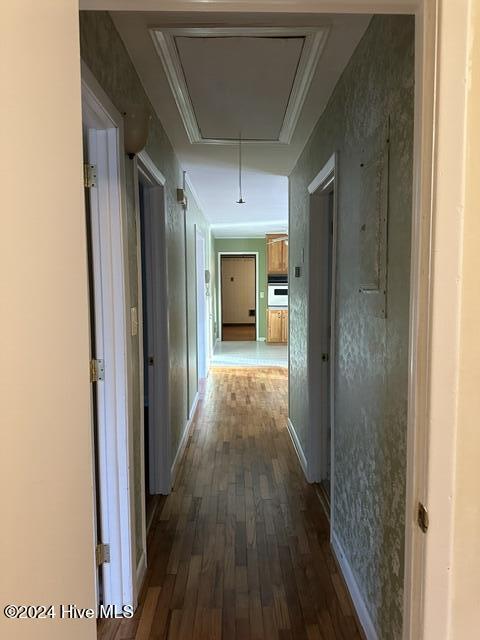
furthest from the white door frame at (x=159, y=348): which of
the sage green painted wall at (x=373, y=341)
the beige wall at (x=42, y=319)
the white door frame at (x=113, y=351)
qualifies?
the beige wall at (x=42, y=319)

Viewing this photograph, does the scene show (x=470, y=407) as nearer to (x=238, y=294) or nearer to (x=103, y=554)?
(x=103, y=554)

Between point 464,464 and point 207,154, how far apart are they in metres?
3.06

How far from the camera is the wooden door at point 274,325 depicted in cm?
918

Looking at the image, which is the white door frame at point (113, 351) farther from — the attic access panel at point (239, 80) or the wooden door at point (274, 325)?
the wooden door at point (274, 325)

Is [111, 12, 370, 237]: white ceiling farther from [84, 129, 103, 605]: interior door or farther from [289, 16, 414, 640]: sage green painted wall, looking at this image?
[84, 129, 103, 605]: interior door

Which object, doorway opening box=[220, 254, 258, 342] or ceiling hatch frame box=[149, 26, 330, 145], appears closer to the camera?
ceiling hatch frame box=[149, 26, 330, 145]

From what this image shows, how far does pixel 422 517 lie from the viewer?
Answer: 2.87 feet

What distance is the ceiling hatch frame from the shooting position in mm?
1692

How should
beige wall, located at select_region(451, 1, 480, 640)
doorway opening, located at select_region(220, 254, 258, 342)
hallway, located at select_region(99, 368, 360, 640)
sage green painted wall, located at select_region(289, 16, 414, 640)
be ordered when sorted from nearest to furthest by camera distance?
beige wall, located at select_region(451, 1, 480, 640)
sage green painted wall, located at select_region(289, 16, 414, 640)
hallway, located at select_region(99, 368, 360, 640)
doorway opening, located at select_region(220, 254, 258, 342)

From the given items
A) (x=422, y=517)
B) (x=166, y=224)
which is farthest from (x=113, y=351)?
(x=166, y=224)

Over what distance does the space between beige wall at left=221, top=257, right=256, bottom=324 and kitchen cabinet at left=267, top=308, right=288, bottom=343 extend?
338cm

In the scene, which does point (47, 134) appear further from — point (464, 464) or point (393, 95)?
point (393, 95)

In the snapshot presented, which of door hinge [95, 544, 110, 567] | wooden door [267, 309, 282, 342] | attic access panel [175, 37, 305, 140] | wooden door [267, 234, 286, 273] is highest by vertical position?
attic access panel [175, 37, 305, 140]

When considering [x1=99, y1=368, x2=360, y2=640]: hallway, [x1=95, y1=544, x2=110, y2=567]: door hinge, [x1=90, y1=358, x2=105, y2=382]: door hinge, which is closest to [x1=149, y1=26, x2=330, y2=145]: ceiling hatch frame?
[x1=90, y1=358, x2=105, y2=382]: door hinge
